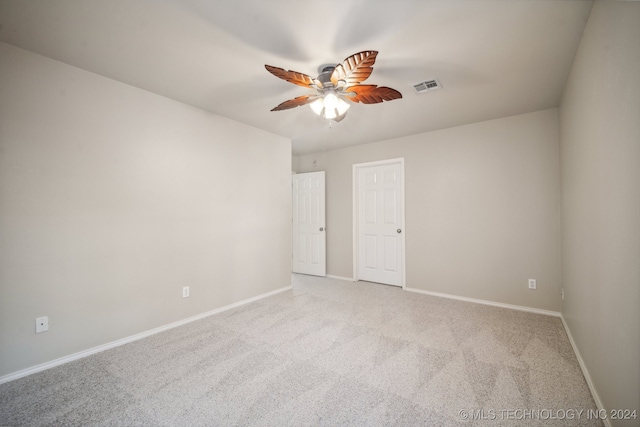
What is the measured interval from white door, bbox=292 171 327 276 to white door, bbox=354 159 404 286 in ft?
2.37

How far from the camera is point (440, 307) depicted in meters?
3.50

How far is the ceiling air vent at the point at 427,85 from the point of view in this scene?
255 cm

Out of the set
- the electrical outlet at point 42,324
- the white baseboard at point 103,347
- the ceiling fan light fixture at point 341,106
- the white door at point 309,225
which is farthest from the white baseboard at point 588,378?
the electrical outlet at point 42,324

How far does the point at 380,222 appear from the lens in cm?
462

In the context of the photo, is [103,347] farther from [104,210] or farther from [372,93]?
[372,93]

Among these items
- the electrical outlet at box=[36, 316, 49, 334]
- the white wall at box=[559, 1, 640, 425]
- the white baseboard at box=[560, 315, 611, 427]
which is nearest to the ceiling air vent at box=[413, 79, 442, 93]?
the white wall at box=[559, 1, 640, 425]

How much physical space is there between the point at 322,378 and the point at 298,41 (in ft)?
8.02

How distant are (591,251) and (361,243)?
126 inches

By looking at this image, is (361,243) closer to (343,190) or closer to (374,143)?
(343,190)

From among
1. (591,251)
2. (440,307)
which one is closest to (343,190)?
(440,307)

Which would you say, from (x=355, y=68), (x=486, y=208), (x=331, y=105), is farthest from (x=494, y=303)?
(x=355, y=68)

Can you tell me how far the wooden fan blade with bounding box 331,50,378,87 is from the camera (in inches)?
67.4

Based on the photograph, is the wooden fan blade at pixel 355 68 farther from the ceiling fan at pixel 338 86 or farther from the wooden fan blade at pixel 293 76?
the wooden fan blade at pixel 293 76

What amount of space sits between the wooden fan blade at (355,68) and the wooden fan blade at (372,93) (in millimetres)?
74
